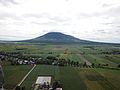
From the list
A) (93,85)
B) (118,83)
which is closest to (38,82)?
(93,85)

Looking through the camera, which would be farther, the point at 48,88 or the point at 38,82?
the point at 38,82

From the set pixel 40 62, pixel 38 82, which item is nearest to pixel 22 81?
pixel 38 82

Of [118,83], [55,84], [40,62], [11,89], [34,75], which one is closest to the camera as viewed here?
[11,89]

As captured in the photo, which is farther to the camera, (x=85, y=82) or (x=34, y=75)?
(x=34, y=75)

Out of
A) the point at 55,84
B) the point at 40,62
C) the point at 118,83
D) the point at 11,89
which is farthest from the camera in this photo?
the point at 40,62

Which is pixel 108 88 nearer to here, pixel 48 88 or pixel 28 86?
pixel 48 88

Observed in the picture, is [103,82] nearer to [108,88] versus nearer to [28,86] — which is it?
[108,88]

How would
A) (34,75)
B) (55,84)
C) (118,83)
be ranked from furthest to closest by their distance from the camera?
(34,75) < (118,83) < (55,84)

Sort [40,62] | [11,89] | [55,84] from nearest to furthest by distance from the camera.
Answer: [11,89], [55,84], [40,62]

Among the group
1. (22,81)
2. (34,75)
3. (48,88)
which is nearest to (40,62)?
(34,75)
